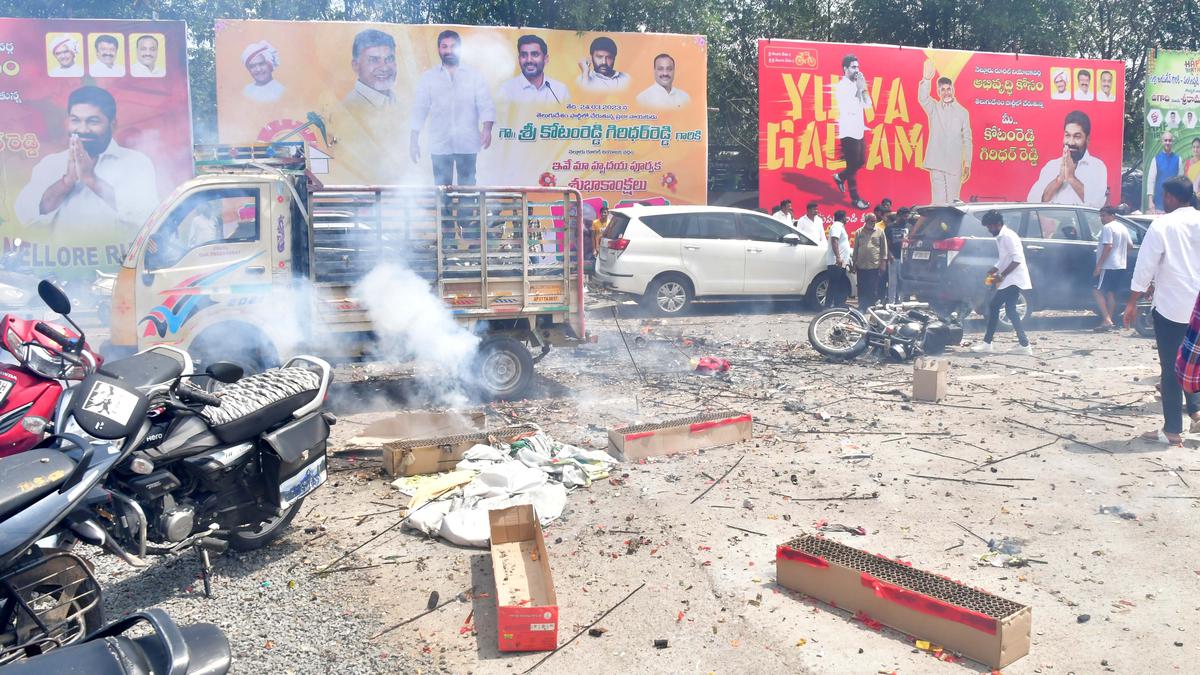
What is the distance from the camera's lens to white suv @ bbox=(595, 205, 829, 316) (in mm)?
14547

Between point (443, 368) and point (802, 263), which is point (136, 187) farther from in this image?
point (802, 263)

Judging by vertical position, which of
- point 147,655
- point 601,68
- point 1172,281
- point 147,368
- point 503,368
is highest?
point 601,68

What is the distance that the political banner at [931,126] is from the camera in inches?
753

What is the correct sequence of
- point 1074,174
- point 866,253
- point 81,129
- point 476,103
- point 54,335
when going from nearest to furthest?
1. point 54,335
2. point 866,253
3. point 81,129
4. point 476,103
5. point 1074,174

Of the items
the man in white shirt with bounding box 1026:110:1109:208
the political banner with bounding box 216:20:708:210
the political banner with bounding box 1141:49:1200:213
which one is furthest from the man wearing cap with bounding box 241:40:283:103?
the political banner with bounding box 1141:49:1200:213

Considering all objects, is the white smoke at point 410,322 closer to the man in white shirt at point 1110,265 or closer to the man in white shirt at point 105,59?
the man in white shirt at point 1110,265

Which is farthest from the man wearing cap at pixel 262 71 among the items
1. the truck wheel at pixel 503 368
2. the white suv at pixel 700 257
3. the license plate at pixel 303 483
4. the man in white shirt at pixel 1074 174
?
the man in white shirt at pixel 1074 174

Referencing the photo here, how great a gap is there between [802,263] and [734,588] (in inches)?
440

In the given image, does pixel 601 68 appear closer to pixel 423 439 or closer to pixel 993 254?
pixel 993 254

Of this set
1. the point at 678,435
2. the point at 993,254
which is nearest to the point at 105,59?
the point at 678,435

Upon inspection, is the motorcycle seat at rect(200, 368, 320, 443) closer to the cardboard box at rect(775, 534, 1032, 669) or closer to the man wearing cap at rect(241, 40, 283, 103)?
the cardboard box at rect(775, 534, 1032, 669)

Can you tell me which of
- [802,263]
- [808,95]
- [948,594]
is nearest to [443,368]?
[948,594]

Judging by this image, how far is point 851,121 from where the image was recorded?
1966 cm

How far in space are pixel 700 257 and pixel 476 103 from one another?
543cm
